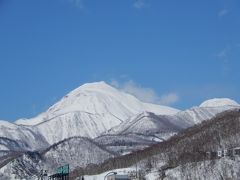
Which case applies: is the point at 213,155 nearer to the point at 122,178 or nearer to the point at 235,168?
the point at 235,168

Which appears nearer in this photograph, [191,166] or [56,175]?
[56,175]

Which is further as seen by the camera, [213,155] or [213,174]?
[213,155]

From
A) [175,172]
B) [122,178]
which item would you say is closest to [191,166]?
[175,172]

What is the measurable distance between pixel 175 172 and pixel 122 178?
54.5 m

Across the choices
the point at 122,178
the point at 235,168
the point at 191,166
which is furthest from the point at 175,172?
the point at 122,178

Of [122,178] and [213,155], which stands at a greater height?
[213,155]

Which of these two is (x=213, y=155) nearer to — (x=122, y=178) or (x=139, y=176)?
(x=139, y=176)

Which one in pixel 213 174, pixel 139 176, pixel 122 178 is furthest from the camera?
pixel 139 176

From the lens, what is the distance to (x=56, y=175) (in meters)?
136

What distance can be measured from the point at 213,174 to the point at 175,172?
12892 mm

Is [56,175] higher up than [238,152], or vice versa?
[238,152]

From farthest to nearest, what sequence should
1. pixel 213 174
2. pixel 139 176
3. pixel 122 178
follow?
pixel 139 176, pixel 213 174, pixel 122 178

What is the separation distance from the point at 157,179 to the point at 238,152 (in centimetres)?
2608

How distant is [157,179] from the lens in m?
186
